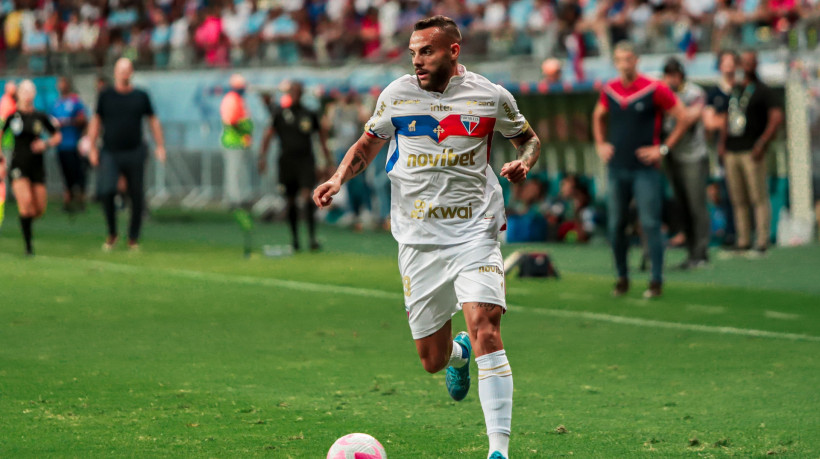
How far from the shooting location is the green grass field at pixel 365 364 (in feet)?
22.0

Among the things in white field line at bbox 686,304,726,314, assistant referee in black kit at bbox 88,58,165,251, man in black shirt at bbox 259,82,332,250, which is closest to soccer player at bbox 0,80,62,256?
assistant referee in black kit at bbox 88,58,165,251

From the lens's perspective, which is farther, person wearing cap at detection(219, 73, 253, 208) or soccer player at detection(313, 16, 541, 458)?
person wearing cap at detection(219, 73, 253, 208)

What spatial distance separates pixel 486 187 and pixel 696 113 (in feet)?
28.2

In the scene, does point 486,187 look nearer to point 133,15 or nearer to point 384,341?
point 384,341

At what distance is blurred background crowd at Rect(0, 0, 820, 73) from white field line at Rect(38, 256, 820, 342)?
767cm

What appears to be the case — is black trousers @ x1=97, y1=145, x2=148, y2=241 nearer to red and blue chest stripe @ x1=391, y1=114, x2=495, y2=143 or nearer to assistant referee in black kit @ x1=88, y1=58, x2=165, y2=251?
assistant referee in black kit @ x1=88, y1=58, x2=165, y2=251

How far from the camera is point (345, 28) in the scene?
25.3 metres

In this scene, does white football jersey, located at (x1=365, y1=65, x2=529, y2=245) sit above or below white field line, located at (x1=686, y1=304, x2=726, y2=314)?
above

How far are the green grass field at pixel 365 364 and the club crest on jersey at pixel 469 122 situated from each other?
1581mm

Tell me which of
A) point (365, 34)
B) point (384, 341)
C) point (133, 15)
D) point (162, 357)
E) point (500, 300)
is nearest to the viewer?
point (500, 300)

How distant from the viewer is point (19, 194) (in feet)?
54.0

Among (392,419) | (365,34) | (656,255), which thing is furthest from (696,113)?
→ (365,34)

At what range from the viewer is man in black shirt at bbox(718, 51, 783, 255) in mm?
16172

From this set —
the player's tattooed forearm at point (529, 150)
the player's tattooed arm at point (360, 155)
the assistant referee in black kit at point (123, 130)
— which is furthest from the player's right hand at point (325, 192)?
the assistant referee in black kit at point (123, 130)
